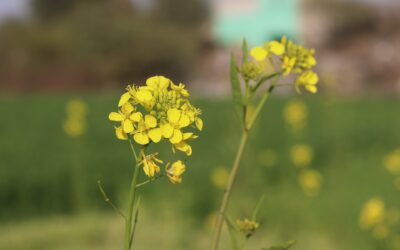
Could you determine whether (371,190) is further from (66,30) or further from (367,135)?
(66,30)

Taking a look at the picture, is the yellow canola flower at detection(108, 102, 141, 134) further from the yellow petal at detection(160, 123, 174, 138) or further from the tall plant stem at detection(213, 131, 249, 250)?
the tall plant stem at detection(213, 131, 249, 250)

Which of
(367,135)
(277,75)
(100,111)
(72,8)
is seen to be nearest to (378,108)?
(367,135)

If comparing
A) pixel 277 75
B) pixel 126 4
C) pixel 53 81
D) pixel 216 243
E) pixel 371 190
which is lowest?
pixel 371 190

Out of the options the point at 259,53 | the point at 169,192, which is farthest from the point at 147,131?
the point at 169,192

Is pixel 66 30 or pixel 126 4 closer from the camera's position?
pixel 66 30

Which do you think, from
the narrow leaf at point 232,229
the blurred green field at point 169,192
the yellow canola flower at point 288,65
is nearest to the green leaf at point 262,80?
the yellow canola flower at point 288,65

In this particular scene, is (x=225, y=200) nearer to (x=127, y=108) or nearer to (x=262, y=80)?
(x=262, y=80)

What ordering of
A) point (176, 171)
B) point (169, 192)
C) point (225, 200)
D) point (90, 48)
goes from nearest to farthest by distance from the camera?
point (176, 171), point (225, 200), point (169, 192), point (90, 48)
